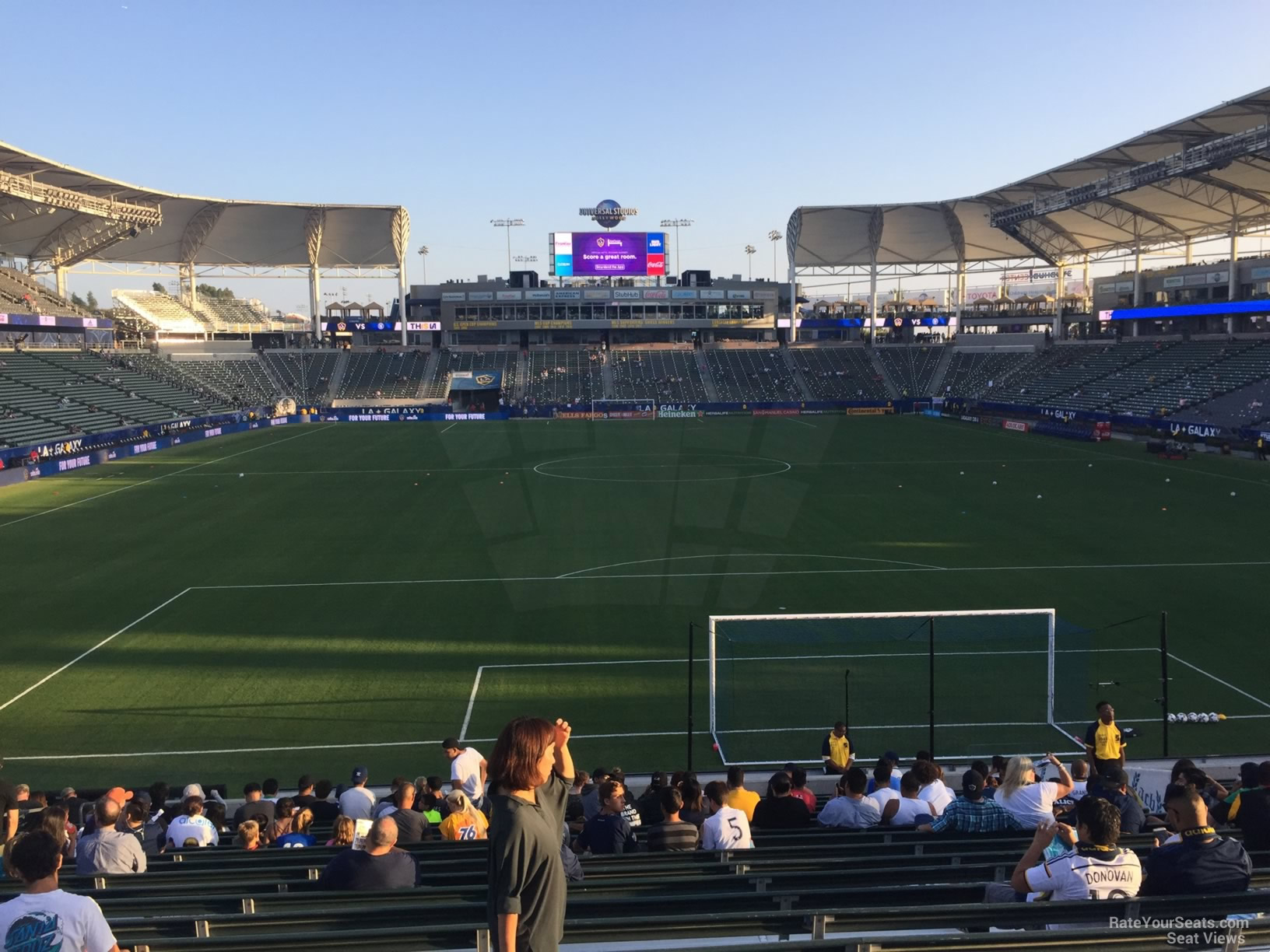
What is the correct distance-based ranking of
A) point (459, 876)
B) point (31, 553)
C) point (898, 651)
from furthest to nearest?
point (31, 553), point (898, 651), point (459, 876)

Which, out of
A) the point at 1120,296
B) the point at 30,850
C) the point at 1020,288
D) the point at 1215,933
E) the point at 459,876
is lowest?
the point at 459,876

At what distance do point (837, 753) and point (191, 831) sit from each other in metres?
7.88

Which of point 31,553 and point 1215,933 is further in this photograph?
point 31,553

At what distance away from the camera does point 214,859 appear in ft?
26.0

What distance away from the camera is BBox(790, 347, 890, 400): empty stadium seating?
95.6m

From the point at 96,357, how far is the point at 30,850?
8132 cm

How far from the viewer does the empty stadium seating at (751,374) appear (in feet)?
313

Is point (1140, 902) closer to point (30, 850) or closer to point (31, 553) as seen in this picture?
point (30, 850)

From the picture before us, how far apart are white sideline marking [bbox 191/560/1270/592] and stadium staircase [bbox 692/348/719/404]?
66.6m

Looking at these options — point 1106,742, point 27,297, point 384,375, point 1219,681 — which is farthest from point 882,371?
point 1106,742

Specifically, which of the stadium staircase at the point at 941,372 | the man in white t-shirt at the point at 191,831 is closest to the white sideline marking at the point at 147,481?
the man in white t-shirt at the point at 191,831

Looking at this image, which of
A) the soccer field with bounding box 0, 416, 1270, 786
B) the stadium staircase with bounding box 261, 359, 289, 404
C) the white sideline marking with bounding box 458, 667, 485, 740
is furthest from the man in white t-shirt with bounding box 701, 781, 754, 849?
the stadium staircase with bounding box 261, 359, 289, 404

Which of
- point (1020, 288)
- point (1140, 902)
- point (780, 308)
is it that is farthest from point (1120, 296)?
point (1020, 288)

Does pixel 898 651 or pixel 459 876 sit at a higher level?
pixel 459 876
